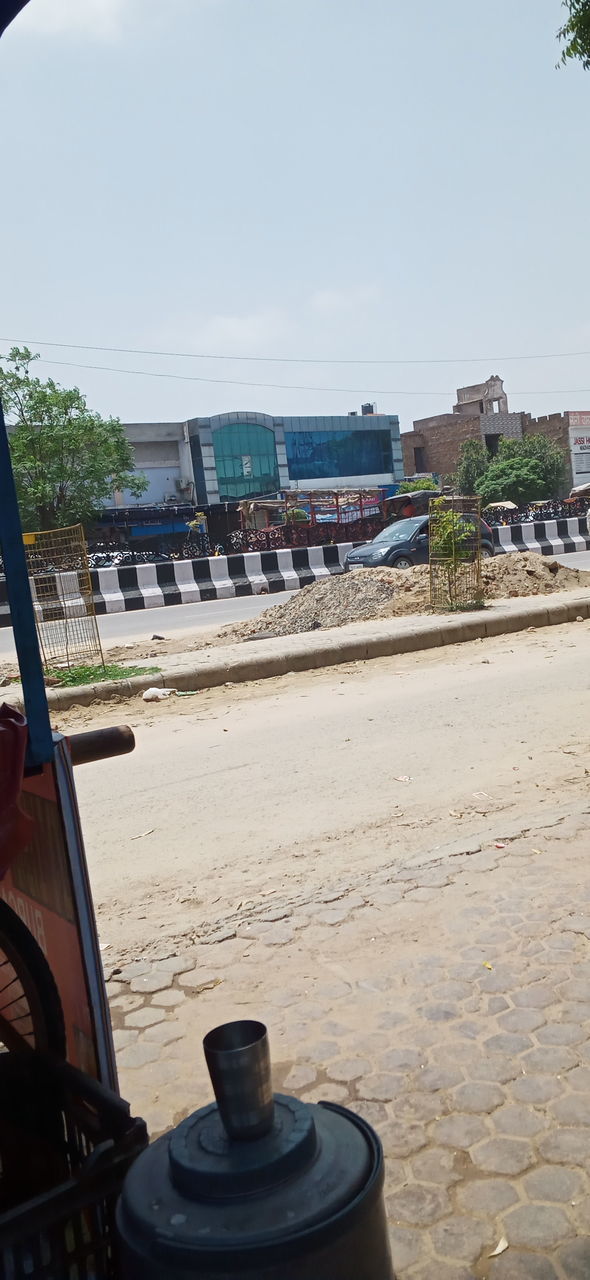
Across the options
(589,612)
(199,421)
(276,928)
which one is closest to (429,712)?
(276,928)

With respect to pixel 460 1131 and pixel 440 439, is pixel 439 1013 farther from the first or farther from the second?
pixel 440 439

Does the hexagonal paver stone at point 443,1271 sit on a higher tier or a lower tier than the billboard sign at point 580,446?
lower

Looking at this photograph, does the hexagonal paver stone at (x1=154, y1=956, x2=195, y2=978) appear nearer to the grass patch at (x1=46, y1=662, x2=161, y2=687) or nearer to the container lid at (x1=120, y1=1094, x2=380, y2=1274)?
the container lid at (x1=120, y1=1094, x2=380, y2=1274)

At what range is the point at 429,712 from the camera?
7438 millimetres

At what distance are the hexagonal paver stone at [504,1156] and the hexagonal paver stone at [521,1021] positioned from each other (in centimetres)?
47

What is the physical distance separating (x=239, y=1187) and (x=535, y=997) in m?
1.87

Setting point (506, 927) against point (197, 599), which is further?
point (197, 599)

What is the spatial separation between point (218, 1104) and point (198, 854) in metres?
3.39

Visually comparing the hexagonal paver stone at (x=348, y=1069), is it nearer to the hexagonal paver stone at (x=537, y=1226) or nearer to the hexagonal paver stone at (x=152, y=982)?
the hexagonal paver stone at (x=537, y=1226)

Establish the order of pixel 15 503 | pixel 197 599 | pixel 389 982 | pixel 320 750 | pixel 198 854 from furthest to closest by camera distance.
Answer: pixel 197 599 < pixel 320 750 < pixel 198 854 < pixel 389 982 < pixel 15 503

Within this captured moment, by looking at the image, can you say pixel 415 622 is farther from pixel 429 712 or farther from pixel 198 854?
pixel 198 854

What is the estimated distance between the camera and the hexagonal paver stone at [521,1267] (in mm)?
1937

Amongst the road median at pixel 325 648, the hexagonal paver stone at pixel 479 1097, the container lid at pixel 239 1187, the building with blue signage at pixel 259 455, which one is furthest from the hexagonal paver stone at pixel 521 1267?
the building with blue signage at pixel 259 455

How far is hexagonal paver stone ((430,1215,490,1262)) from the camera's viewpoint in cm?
202
